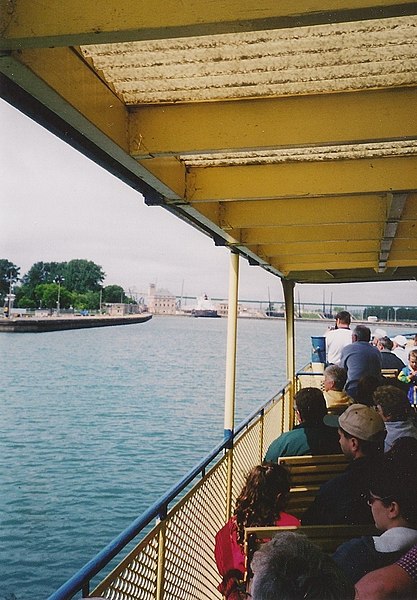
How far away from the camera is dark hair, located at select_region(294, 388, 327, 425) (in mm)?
3566

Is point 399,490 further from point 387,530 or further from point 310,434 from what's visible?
point 310,434

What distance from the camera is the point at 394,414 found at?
3568 millimetres

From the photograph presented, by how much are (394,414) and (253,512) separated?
1.52 metres

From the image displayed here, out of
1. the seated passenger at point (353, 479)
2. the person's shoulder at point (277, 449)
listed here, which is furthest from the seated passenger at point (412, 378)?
the seated passenger at point (353, 479)

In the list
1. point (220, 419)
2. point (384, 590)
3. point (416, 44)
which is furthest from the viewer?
point (220, 419)

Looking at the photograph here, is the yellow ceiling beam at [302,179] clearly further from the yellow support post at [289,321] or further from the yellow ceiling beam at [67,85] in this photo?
the yellow support post at [289,321]

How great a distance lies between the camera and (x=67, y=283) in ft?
346

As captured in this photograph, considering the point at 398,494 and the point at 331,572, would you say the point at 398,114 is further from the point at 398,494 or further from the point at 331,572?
the point at 331,572

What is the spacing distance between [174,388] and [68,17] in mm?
38146

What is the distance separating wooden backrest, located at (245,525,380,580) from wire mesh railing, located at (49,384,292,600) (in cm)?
→ 40

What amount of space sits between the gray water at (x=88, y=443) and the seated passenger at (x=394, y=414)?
458 centimetres

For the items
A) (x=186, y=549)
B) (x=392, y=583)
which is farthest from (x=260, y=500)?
(x=392, y=583)

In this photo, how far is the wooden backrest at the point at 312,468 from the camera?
332cm

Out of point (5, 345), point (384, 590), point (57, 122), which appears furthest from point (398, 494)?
point (5, 345)
